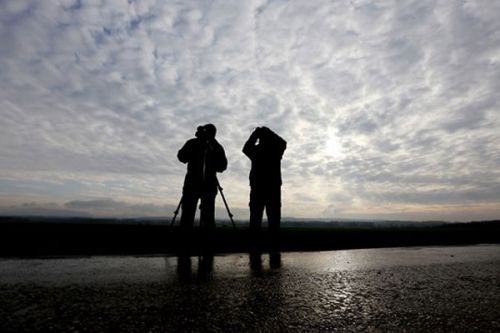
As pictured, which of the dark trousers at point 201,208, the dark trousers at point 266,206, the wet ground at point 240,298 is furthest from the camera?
the dark trousers at point 266,206

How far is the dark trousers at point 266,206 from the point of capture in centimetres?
870

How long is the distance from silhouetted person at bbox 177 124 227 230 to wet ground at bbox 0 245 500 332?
9.08ft

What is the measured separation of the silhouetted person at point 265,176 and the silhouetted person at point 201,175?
0.91 meters

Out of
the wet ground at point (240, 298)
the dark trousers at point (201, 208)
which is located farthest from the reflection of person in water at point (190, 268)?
the dark trousers at point (201, 208)

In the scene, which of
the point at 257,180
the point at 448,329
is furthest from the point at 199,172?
the point at 448,329

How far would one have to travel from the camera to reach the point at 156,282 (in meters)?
4.09

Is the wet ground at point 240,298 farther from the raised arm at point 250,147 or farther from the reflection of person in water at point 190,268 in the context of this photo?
the raised arm at point 250,147

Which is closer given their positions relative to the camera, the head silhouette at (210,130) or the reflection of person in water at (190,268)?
the reflection of person in water at (190,268)

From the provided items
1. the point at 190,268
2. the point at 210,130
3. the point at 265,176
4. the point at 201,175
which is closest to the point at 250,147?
the point at 265,176

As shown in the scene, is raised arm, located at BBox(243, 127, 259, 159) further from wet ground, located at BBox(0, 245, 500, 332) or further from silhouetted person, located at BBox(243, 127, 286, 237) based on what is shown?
wet ground, located at BBox(0, 245, 500, 332)

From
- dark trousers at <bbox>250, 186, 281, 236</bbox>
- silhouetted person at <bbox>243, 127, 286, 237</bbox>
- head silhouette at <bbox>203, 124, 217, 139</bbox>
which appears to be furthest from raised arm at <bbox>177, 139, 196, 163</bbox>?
dark trousers at <bbox>250, 186, 281, 236</bbox>

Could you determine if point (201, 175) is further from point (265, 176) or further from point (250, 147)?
point (265, 176)

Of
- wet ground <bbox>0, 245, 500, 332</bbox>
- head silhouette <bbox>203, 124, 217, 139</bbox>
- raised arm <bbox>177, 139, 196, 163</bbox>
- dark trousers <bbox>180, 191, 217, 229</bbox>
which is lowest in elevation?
wet ground <bbox>0, 245, 500, 332</bbox>

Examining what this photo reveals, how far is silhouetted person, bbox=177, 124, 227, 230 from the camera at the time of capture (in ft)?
27.5
